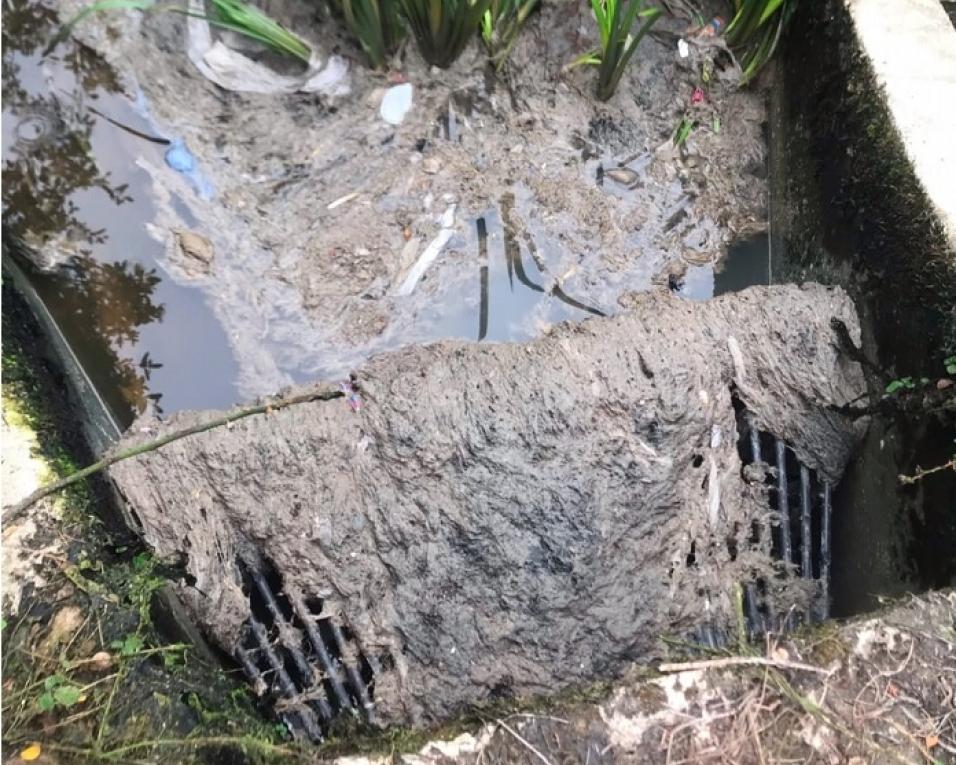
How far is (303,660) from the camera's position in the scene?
5.49 ft

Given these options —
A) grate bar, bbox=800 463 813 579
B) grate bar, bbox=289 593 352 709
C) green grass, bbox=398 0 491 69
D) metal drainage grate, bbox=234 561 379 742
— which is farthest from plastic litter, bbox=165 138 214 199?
grate bar, bbox=800 463 813 579

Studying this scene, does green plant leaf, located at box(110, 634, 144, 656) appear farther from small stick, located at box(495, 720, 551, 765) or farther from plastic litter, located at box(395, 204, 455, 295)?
plastic litter, located at box(395, 204, 455, 295)

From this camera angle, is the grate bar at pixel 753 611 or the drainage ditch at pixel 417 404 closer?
the drainage ditch at pixel 417 404

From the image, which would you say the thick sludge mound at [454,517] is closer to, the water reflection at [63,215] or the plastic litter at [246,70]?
the water reflection at [63,215]

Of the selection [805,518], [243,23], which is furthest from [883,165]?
[243,23]

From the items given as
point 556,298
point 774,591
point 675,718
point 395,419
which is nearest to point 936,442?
point 774,591

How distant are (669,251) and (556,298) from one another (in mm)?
436

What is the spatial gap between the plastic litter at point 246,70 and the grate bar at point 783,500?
1756 mm

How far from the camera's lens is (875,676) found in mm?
1300

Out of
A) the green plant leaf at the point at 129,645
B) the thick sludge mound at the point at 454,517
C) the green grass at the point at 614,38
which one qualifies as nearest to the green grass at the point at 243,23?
the green grass at the point at 614,38

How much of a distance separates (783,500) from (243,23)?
6.83ft

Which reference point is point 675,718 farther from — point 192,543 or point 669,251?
point 669,251

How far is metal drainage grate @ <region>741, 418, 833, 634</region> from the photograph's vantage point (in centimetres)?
183

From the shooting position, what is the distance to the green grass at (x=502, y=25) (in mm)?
2074
